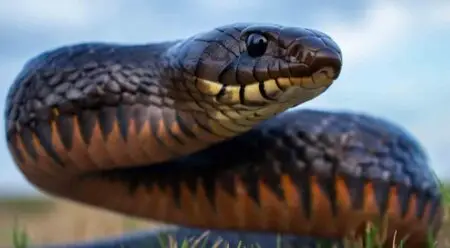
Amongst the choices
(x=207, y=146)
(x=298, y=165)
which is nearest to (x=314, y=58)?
(x=207, y=146)

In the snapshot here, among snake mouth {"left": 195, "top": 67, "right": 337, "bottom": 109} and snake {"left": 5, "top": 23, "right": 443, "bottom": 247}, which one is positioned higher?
snake mouth {"left": 195, "top": 67, "right": 337, "bottom": 109}

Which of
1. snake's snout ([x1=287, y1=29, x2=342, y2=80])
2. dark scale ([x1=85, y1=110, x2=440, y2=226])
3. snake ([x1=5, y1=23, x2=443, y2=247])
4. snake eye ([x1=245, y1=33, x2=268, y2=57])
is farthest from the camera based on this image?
dark scale ([x1=85, y1=110, x2=440, y2=226])

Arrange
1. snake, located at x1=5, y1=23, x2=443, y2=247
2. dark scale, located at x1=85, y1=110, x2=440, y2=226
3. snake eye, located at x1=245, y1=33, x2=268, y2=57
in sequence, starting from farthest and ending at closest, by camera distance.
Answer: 1. dark scale, located at x1=85, y1=110, x2=440, y2=226
2. snake, located at x1=5, y1=23, x2=443, y2=247
3. snake eye, located at x1=245, y1=33, x2=268, y2=57

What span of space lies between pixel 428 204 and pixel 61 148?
212 cm

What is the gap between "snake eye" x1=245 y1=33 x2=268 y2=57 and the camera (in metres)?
3.85

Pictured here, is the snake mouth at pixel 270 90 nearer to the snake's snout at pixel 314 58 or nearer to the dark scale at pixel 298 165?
the snake's snout at pixel 314 58

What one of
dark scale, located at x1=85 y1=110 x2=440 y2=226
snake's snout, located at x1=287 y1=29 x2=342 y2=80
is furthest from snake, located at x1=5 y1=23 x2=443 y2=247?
snake's snout, located at x1=287 y1=29 x2=342 y2=80

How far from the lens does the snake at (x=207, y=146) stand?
407 cm

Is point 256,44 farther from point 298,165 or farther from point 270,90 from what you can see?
point 298,165

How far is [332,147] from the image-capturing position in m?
4.71

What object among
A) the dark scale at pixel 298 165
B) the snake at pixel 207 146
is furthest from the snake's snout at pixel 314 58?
the dark scale at pixel 298 165

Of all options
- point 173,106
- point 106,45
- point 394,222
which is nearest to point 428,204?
point 394,222

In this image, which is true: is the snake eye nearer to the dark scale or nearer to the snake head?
the snake head

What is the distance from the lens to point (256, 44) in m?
3.89
